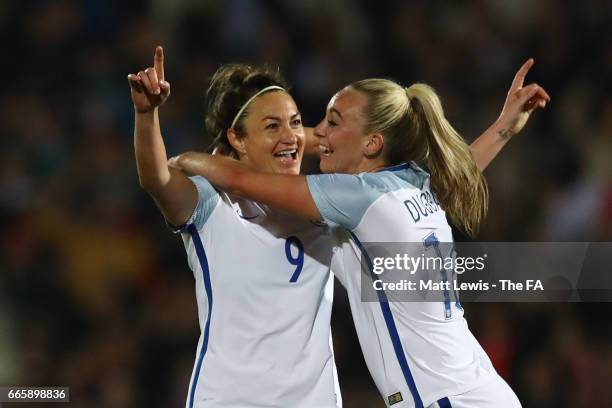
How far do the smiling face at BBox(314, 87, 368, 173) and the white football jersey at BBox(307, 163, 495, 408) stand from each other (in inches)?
5.9

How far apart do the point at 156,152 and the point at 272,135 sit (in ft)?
2.04

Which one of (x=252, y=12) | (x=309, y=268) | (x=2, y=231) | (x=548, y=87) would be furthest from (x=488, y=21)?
(x=309, y=268)

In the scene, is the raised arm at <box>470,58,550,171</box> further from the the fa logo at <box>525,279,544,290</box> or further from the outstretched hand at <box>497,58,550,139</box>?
the the fa logo at <box>525,279,544,290</box>

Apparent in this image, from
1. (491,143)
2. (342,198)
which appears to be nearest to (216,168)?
(342,198)

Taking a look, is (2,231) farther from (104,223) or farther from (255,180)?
(255,180)

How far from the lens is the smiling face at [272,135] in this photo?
10.9 ft

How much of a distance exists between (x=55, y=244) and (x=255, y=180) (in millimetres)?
3378

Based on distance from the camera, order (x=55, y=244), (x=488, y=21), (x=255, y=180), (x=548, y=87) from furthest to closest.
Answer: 1. (x=488, y=21)
2. (x=548, y=87)
3. (x=55, y=244)
4. (x=255, y=180)

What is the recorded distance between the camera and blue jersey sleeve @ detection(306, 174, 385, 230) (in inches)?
119

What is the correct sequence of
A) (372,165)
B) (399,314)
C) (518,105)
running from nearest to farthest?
(399,314)
(372,165)
(518,105)

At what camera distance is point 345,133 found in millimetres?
3248

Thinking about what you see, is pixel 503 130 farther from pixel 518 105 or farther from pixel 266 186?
pixel 266 186

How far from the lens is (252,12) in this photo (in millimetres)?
7273

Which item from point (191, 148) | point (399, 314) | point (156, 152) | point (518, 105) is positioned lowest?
point (399, 314)
